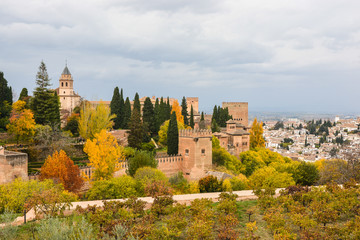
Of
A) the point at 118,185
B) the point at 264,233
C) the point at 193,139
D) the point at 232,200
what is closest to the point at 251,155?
the point at 193,139

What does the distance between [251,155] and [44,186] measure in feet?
76.1

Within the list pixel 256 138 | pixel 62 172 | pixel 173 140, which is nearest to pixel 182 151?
pixel 173 140

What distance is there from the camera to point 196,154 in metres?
27.2

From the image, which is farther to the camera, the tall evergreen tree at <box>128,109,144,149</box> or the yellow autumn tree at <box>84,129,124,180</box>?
the tall evergreen tree at <box>128,109,144,149</box>

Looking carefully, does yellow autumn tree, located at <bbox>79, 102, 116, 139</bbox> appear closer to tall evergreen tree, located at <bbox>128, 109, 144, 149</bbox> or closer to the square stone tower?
tall evergreen tree, located at <bbox>128, 109, 144, 149</bbox>

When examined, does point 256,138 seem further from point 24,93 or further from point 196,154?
point 24,93

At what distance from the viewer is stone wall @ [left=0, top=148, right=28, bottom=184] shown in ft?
60.3

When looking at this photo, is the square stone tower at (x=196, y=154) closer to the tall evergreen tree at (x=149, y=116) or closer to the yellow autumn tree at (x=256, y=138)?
the tall evergreen tree at (x=149, y=116)

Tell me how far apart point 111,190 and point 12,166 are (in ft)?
20.6

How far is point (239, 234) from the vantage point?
31.7ft

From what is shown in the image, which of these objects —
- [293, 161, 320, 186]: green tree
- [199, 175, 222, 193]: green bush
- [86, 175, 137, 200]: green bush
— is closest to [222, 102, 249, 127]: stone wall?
[293, 161, 320, 186]: green tree

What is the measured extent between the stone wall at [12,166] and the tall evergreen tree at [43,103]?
10.1 meters

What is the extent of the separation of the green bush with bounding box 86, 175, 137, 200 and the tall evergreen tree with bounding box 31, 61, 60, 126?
13730 millimetres

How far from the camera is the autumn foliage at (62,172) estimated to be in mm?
19141
